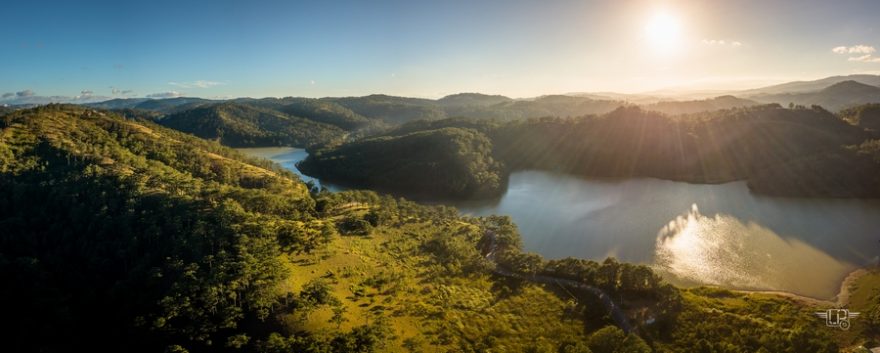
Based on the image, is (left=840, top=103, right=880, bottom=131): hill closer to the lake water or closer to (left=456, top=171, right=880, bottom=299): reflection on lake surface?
the lake water

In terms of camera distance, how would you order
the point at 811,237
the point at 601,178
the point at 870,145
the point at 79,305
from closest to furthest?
the point at 79,305, the point at 811,237, the point at 870,145, the point at 601,178

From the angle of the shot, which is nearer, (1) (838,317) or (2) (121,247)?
(1) (838,317)

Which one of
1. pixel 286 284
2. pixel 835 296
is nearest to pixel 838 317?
pixel 835 296

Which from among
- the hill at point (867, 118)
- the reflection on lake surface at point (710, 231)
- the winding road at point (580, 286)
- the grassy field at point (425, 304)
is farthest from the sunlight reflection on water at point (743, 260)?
the hill at point (867, 118)

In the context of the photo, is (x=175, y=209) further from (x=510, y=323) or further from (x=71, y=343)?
(x=510, y=323)

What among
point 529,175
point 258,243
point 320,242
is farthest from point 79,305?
point 529,175

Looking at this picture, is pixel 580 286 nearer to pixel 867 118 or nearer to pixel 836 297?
pixel 836 297

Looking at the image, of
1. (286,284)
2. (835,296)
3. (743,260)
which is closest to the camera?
(286,284)
